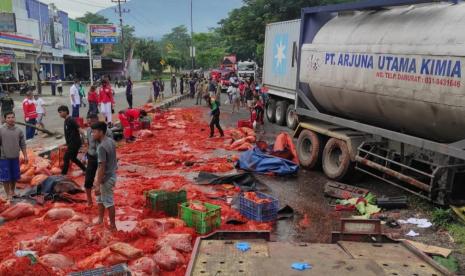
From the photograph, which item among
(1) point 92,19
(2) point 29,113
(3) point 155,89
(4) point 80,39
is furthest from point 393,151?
(1) point 92,19

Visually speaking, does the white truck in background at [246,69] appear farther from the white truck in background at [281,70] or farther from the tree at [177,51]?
the tree at [177,51]

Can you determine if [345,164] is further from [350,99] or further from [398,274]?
[398,274]

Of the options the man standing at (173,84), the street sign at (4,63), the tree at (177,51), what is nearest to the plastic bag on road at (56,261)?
the street sign at (4,63)

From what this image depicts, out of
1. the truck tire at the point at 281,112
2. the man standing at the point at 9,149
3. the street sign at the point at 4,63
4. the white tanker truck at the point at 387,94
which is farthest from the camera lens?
the street sign at the point at 4,63

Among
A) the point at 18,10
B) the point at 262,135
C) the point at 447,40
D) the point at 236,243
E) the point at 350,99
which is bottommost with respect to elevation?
the point at 262,135

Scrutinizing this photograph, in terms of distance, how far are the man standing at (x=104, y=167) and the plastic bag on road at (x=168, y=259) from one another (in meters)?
1.38

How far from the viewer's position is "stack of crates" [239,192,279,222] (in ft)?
25.1

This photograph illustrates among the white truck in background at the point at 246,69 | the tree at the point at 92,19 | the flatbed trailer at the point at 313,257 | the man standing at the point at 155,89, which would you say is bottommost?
the man standing at the point at 155,89

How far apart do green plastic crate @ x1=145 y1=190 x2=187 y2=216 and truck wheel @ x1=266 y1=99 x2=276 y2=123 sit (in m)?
13.7

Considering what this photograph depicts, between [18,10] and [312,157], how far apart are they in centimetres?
3991

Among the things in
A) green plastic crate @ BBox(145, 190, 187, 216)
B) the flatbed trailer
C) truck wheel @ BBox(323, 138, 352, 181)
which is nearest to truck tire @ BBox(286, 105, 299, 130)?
truck wheel @ BBox(323, 138, 352, 181)

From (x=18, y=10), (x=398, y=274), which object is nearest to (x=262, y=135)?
(x=398, y=274)

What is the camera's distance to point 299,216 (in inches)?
323

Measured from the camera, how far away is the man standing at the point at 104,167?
6.80m
